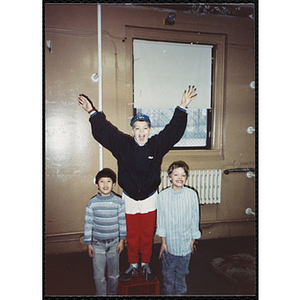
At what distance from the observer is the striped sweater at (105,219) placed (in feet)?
5.07

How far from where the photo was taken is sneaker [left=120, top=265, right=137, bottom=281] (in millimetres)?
1571

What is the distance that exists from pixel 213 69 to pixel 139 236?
1.64 metres

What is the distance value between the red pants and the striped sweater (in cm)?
6

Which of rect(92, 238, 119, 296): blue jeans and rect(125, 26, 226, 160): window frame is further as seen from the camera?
rect(125, 26, 226, 160): window frame

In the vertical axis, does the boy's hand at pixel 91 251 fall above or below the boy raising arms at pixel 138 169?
below

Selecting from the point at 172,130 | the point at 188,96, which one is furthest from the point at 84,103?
the point at 188,96

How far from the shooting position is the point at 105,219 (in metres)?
1.55

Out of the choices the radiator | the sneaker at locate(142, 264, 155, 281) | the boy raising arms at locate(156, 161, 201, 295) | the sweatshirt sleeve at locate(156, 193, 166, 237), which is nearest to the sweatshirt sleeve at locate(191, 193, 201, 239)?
the boy raising arms at locate(156, 161, 201, 295)

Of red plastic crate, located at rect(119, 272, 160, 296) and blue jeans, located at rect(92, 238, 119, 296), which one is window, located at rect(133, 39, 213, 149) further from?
red plastic crate, located at rect(119, 272, 160, 296)

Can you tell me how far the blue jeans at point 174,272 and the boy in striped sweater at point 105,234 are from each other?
40 centimetres

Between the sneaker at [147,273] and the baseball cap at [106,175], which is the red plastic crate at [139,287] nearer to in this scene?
the sneaker at [147,273]


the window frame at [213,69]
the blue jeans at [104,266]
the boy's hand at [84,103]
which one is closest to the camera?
the blue jeans at [104,266]

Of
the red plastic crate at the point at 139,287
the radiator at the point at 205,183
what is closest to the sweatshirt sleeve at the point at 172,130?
the radiator at the point at 205,183

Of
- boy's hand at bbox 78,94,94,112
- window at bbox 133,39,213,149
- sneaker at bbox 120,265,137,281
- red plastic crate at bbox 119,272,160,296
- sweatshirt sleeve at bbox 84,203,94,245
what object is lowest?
red plastic crate at bbox 119,272,160,296
